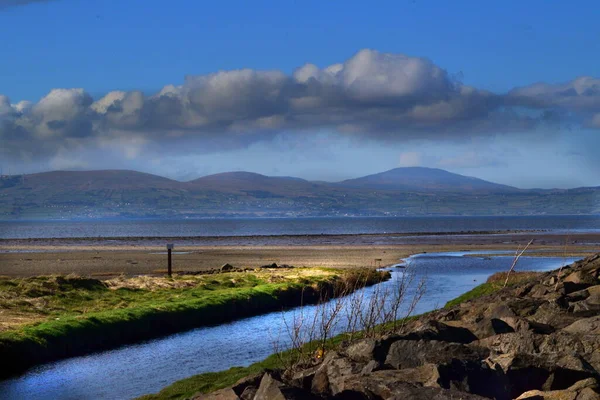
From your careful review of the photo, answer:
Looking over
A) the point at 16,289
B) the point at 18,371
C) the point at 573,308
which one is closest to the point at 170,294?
the point at 16,289

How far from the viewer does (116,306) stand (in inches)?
1454

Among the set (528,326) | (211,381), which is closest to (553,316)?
(528,326)

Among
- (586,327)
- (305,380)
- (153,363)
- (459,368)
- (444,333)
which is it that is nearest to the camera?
(459,368)

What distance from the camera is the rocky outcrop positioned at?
11578 mm

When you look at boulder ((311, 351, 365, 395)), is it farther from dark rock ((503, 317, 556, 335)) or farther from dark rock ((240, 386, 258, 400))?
dark rock ((503, 317, 556, 335))

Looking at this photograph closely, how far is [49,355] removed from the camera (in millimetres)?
28156

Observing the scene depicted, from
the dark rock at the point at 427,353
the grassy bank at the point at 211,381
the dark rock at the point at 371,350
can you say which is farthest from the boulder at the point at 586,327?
the grassy bank at the point at 211,381

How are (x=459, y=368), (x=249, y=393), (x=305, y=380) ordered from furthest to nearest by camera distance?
(x=305, y=380) → (x=249, y=393) → (x=459, y=368)

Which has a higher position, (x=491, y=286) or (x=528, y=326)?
(x=528, y=326)

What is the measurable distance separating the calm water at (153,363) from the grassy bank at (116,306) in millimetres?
978

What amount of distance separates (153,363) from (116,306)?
10292mm

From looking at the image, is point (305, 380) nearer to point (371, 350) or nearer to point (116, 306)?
point (371, 350)

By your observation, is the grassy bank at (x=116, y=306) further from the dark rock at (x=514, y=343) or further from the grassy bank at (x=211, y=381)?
the dark rock at (x=514, y=343)

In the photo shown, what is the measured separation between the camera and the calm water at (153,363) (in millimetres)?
23281
